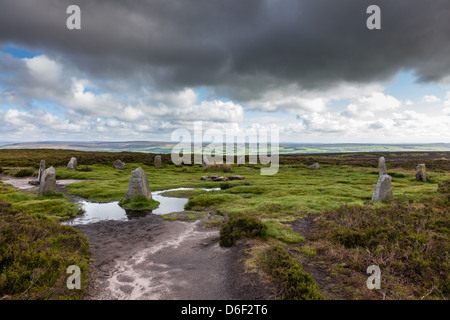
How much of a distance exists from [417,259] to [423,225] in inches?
148

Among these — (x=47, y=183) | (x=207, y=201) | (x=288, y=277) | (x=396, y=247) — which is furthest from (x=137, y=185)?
(x=396, y=247)

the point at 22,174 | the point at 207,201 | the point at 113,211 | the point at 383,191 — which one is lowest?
the point at 113,211

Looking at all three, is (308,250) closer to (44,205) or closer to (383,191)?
(383,191)

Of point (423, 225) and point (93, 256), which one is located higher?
point (423, 225)

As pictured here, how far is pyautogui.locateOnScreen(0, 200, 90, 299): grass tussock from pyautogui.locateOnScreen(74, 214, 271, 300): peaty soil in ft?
2.73

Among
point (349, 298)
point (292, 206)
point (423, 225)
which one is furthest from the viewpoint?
point (292, 206)

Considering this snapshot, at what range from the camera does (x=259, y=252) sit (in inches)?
362

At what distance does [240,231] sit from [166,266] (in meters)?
3.87

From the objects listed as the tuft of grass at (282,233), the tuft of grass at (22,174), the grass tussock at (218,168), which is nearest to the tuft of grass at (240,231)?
the tuft of grass at (282,233)

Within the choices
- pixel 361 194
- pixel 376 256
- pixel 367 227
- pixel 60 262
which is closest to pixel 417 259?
pixel 376 256

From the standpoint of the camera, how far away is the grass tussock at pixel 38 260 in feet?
20.2

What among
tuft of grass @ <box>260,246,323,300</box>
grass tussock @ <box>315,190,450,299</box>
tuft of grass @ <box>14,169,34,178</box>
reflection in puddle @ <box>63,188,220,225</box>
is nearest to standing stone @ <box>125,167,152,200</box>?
reflection in puddle @ <box>63,188,220,225</box>

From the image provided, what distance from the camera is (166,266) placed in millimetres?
8781
